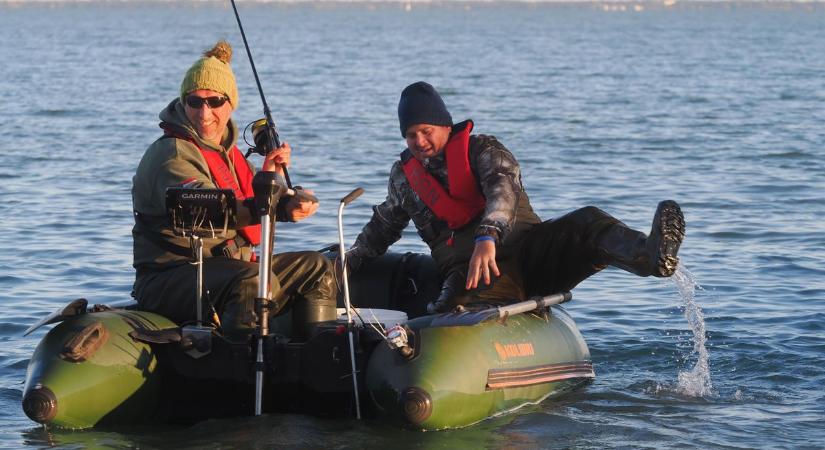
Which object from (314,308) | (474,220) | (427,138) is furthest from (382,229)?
(314,308)

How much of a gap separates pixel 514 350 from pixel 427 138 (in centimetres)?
114

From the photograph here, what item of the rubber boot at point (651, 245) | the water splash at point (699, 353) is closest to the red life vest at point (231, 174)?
the rubber boot at point (651, 245)

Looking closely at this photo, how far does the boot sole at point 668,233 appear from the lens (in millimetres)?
6629

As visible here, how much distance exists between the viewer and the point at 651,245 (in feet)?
22.1

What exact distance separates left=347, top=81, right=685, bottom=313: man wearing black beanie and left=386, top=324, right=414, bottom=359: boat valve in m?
0.72

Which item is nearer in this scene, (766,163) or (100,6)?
(766,163)

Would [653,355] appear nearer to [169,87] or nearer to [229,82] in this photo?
[229,82]

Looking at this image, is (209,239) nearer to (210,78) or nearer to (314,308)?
(314,308)

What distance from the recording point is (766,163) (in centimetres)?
1778

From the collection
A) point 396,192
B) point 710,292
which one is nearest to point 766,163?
point 710,292

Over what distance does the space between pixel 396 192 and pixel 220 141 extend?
1.12 m

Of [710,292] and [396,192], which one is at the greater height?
[396,192]

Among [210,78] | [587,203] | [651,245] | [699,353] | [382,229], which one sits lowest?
[699,353]

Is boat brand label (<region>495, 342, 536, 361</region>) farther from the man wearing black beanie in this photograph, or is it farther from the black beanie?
the black beanie
